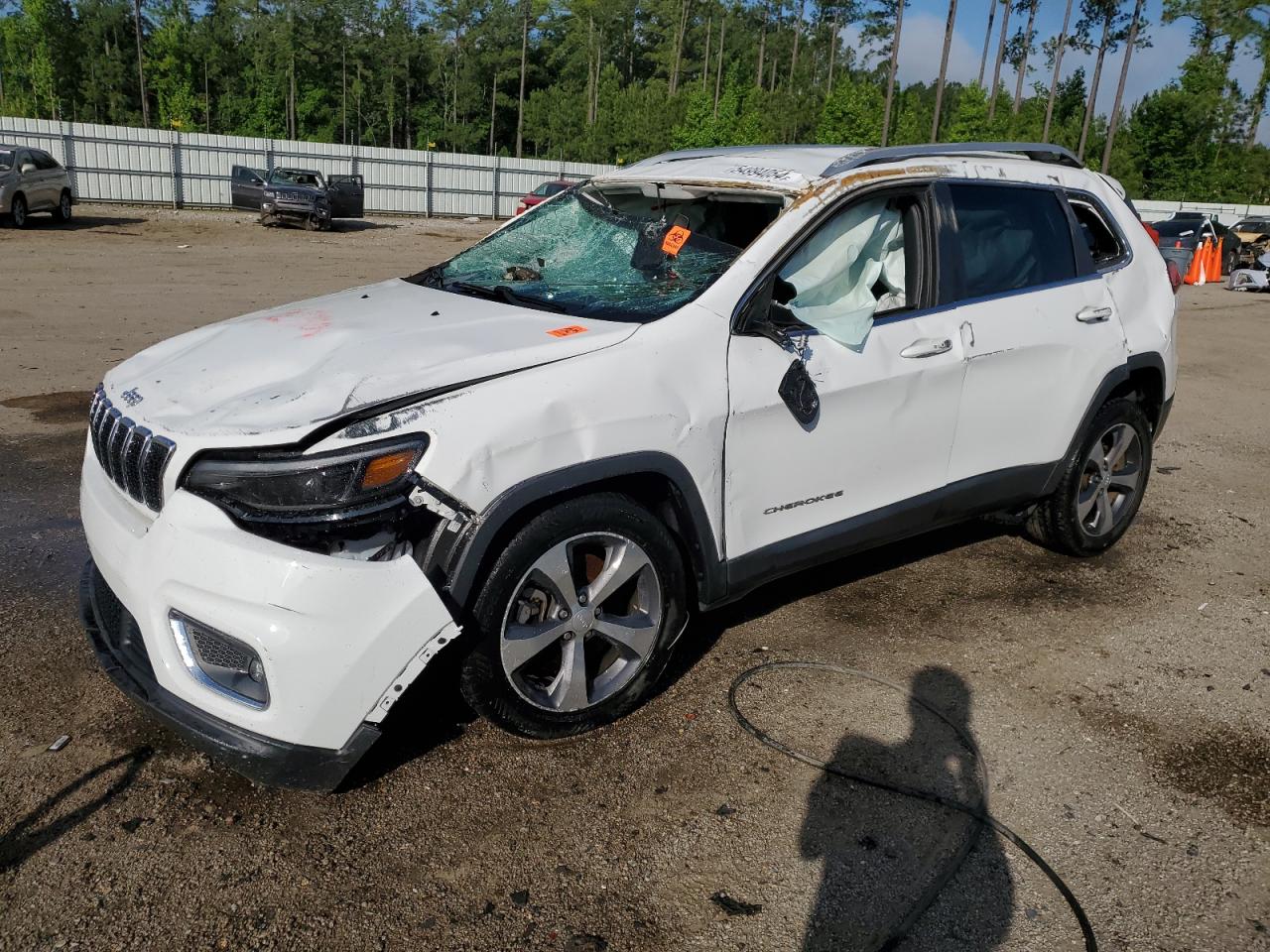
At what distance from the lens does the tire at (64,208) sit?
23686mm

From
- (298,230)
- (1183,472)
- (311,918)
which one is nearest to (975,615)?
(311,918)

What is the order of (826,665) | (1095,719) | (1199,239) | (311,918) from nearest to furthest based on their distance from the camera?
(311,918)
(1095,719)
(826,665)
(1199,239)

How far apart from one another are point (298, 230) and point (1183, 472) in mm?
25599

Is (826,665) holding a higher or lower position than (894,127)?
lower

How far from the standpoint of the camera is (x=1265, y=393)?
10391 mm

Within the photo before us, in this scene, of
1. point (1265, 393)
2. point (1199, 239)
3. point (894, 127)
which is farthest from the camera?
point (894, 127)

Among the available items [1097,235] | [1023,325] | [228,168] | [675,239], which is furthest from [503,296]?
[228,168]

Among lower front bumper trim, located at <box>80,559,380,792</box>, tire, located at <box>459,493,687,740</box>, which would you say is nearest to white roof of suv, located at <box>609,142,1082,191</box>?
tire, located at <box>459,493,687,740</box>

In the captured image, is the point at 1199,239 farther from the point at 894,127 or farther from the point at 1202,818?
the point at 894,127

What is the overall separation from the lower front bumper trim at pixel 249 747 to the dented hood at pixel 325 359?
699mm

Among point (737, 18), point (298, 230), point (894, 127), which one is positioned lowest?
point (298, 230)

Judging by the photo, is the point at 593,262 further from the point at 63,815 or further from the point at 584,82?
the point at 584,82

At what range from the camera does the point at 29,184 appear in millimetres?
21797

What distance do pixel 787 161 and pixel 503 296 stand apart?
1.18 metres
